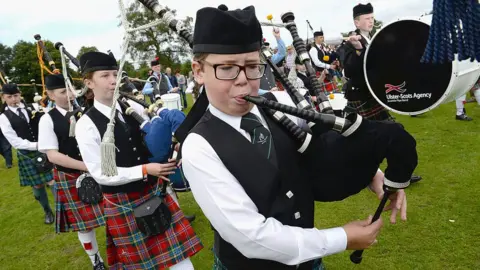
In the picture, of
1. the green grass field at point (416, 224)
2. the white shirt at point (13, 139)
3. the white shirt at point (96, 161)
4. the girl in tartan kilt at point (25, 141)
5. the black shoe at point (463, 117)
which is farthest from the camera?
the black shoe at point (463, 117)

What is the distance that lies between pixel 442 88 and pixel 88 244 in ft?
10.5

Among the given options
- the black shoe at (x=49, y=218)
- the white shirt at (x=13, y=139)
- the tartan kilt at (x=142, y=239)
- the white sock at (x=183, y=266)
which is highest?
the white shirt at (x=13, y=139)

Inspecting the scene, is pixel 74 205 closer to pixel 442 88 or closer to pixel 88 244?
pixel 88 244

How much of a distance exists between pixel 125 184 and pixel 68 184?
1180 mm

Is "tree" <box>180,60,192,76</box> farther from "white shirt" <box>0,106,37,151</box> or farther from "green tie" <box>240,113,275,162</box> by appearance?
"green tie" <box>240,113,275,162</box>

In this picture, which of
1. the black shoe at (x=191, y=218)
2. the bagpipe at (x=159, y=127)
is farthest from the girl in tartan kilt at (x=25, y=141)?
the bagpipe at (x=159, y=127)

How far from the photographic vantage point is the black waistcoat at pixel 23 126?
19.5 ft

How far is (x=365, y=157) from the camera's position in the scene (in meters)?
1.21

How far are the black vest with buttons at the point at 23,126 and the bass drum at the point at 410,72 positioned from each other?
594 centimetres

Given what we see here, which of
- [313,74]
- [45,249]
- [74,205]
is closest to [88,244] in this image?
[74,205]

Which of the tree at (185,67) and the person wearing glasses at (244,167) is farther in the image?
the tree at (185,67)

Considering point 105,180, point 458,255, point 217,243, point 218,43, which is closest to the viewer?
point 218,43

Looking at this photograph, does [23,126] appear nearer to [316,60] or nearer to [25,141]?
[25,141]

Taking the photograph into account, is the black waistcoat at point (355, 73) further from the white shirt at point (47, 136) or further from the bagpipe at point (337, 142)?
the white shirt at point (47, 136)
